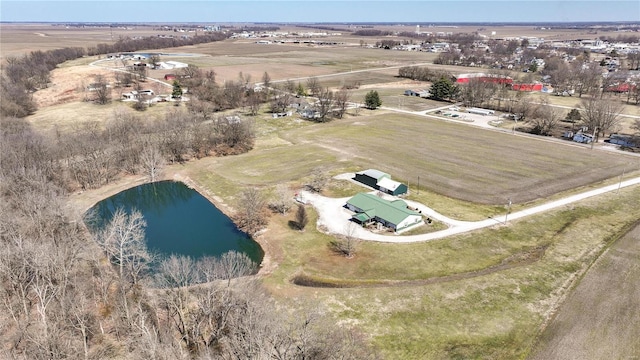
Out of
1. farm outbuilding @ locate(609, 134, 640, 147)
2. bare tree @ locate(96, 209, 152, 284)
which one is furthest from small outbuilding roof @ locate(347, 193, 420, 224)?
farm outbuilding @ locate(609, 134, 640, 147)

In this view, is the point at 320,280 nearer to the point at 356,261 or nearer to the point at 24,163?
the point at 356,261

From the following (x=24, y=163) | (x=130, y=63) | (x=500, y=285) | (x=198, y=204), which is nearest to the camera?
(x=500, y=285)

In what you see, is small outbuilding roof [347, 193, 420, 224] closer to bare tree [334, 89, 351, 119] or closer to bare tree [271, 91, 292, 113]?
bare tree [334, 89, 351, 119]

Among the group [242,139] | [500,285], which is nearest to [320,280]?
[500,285]

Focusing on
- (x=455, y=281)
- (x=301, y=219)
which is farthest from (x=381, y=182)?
(x=455, y=281)

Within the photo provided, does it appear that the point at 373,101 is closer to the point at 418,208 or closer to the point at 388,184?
the point at 388,184
